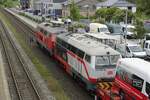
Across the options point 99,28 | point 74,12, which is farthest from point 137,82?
point 74,12

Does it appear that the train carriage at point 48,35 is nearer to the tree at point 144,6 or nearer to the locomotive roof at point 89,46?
the locomotive roof at point 89,46

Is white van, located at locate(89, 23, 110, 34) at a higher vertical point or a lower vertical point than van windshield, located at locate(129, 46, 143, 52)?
higher

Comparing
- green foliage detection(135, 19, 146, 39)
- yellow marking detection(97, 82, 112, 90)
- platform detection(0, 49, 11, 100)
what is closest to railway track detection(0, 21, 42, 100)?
platform detection(0, 49, 11, 100)

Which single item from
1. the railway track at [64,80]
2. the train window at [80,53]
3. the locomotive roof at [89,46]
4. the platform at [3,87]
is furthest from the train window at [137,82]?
the platform at [3,87]

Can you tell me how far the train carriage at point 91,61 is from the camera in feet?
72.9

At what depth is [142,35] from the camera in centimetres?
4800

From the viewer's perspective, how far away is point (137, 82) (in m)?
16.7

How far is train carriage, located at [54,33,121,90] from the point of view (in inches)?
875

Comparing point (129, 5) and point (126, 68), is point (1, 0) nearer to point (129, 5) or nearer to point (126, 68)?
point (129, 5)

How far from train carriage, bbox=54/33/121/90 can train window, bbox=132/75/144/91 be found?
5.25 m

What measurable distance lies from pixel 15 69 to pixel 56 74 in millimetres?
3829

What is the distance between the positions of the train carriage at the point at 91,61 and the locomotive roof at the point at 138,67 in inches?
149

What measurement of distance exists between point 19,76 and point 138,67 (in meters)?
13.8

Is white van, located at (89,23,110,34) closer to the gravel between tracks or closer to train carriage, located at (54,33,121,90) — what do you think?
the gravel between tracks
